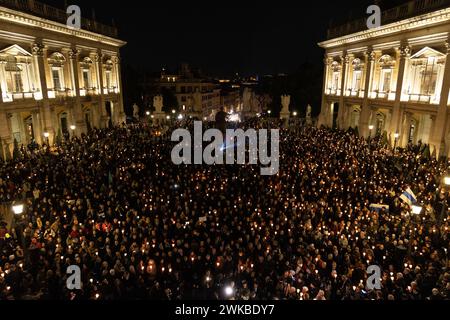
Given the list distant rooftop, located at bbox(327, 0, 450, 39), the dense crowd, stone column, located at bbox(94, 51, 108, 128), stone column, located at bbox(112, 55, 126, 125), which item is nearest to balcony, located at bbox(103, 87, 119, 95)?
stone column, located at bbox(112, 55, 126, 125)

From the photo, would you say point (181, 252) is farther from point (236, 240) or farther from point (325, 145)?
point (325, 145)

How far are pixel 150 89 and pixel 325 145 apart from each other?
58.9m

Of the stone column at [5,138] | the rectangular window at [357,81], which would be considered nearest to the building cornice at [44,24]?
the stone column at [5,138]

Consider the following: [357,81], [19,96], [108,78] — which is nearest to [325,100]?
[357,81]

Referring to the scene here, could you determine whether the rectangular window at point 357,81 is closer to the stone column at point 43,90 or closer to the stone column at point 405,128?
the stone column at point 405,128

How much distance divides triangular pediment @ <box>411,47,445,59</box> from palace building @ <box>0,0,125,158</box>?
33926 mm

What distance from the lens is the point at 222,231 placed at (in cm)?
1358

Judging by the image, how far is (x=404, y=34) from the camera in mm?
30750

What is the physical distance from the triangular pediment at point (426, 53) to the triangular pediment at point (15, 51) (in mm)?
34721

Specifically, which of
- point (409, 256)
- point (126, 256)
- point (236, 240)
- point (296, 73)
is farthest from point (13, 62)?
point (296, 73)

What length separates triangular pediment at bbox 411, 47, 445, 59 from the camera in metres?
27.0
